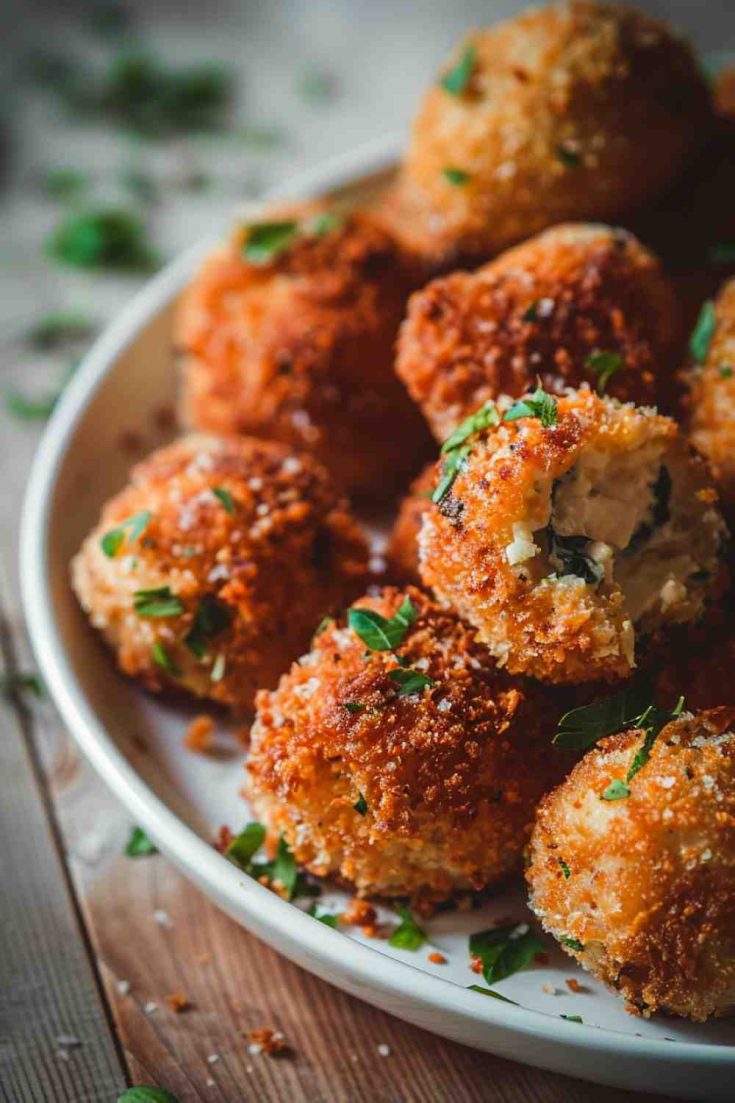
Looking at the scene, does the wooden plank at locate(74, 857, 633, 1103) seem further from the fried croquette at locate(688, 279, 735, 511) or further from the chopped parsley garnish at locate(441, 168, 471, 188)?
the chopped parsley garnish at locate(441, 168, 471, 188)

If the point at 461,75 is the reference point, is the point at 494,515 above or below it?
below

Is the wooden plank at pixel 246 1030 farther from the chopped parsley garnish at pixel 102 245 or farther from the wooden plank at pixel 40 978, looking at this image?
the chopped parsley garnish at pixel 102 245

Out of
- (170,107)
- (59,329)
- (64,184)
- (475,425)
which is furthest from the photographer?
(170,107)

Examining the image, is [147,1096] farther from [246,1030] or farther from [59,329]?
[59,329]

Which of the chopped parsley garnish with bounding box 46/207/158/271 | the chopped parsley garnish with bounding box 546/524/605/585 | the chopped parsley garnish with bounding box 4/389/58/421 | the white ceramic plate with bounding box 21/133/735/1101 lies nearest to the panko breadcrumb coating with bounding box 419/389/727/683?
the chopped parsley garnish with bounding box 546/524/605/585

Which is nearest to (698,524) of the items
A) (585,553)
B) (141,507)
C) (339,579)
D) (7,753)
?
(585,553)

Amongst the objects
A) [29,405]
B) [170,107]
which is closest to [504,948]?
[29,405]
